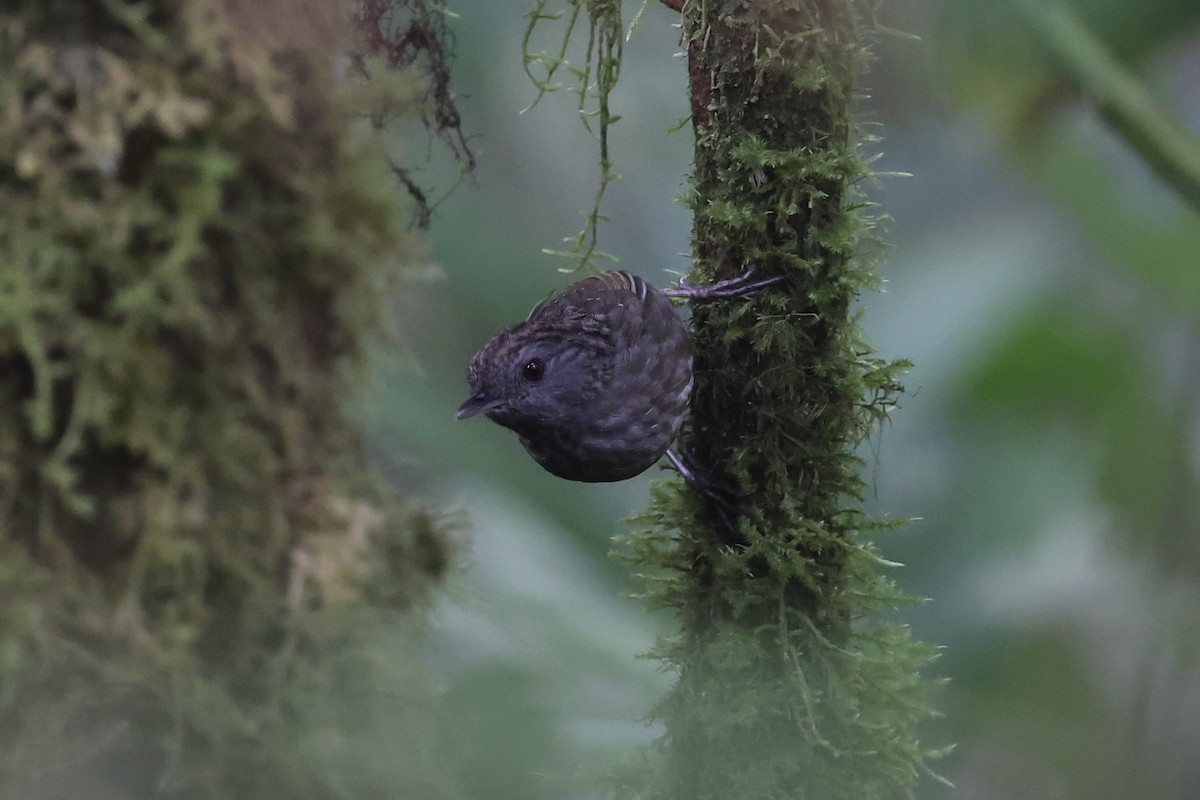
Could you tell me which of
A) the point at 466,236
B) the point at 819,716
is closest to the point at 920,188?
the point at 466,236

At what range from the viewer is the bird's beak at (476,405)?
2633mm

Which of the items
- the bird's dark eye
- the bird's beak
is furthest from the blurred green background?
the bird's dark eye

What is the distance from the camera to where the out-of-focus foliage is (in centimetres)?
146

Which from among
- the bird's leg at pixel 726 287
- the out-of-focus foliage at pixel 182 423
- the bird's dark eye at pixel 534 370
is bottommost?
the out-of-focus foliage at pixel 182 423

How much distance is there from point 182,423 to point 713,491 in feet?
3.86

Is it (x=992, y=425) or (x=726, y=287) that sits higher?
(x=992, y=425)

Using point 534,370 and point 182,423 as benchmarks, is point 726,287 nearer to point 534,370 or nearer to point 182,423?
point 534,370

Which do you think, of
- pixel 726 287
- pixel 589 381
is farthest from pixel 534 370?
pixel 726 287

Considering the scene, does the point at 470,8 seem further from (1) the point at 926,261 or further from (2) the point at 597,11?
(1) the point at 926,261

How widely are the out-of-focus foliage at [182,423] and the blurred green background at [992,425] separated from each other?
74 centimetres

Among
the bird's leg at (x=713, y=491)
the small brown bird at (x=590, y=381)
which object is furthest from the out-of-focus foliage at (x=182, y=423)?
the small brown bird at (x=590, y=381)

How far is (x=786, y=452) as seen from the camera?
2.24 meters

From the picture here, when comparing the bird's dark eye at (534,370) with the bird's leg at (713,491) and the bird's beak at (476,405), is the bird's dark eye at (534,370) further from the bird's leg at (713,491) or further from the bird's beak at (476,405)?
the bird's leg at (713,491)

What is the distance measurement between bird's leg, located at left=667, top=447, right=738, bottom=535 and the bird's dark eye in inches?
19.6
